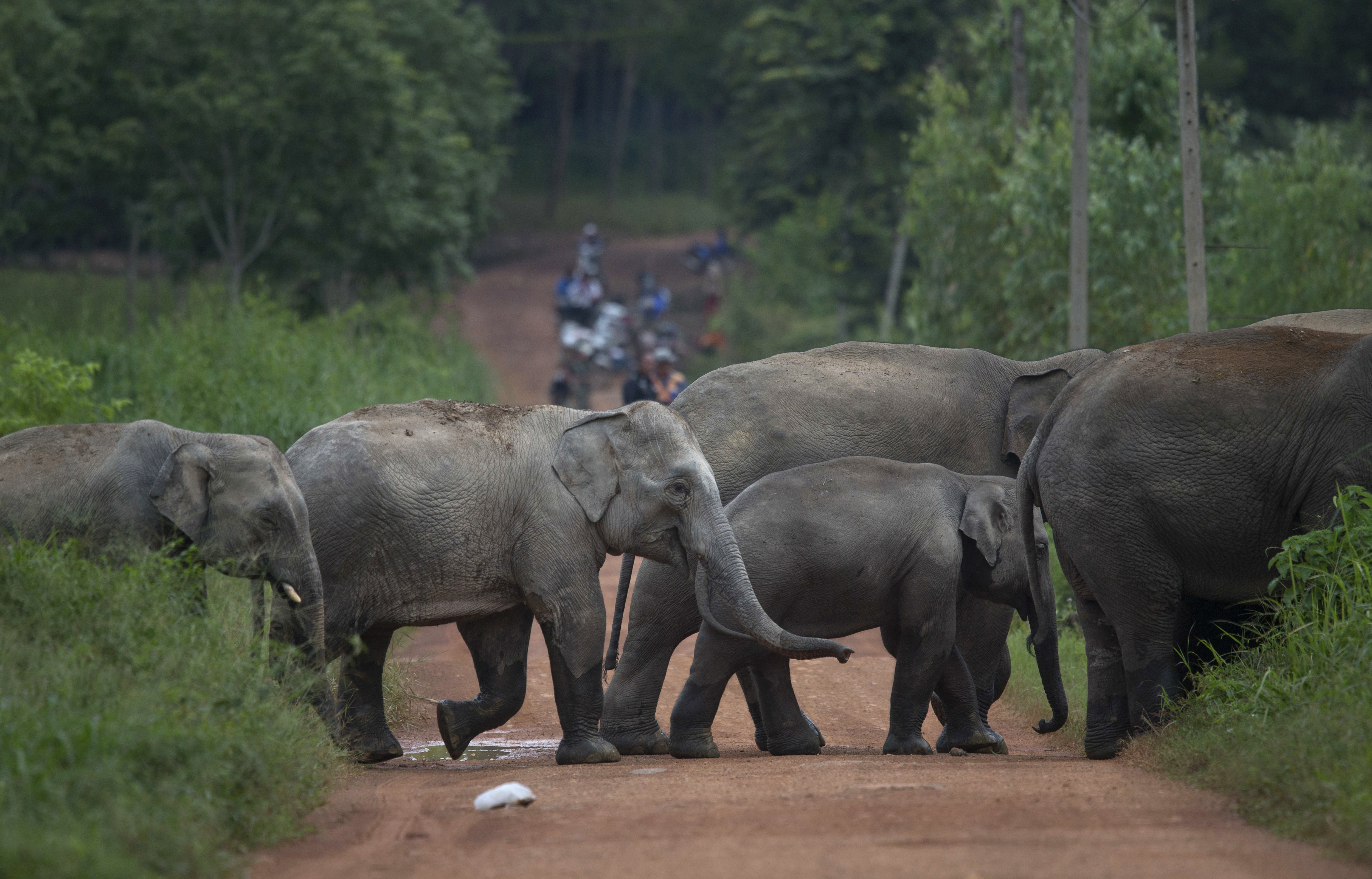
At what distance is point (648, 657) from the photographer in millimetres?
8281

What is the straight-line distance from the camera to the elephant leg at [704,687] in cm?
778

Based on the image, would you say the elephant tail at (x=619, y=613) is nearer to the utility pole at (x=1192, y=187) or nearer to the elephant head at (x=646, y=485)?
the elephant head at (x=646, y=485)

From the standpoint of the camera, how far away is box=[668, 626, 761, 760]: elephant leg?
7781mm

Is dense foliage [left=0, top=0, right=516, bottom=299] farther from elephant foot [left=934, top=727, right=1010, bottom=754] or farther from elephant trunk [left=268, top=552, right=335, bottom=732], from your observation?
elephant foot [left=934, top=727, right=1010, bottom=754]

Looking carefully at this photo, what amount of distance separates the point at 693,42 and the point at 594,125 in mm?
12845

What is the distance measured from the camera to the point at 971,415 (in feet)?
30.3

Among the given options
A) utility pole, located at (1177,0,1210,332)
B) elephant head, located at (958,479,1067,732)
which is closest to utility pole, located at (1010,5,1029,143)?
utility pole, located at (1177,0,1210,332)

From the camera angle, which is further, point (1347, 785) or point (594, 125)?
point (594, 125)

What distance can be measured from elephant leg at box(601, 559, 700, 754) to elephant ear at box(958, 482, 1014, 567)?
1.51 m

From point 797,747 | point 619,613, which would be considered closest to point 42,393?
point 619,613

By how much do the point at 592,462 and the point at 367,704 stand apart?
173 centimetres

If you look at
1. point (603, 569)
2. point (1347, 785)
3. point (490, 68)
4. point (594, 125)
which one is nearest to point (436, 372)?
point (603, 569)

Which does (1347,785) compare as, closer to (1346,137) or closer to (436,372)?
(436,372)

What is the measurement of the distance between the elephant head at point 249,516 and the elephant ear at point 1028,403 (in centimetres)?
421
